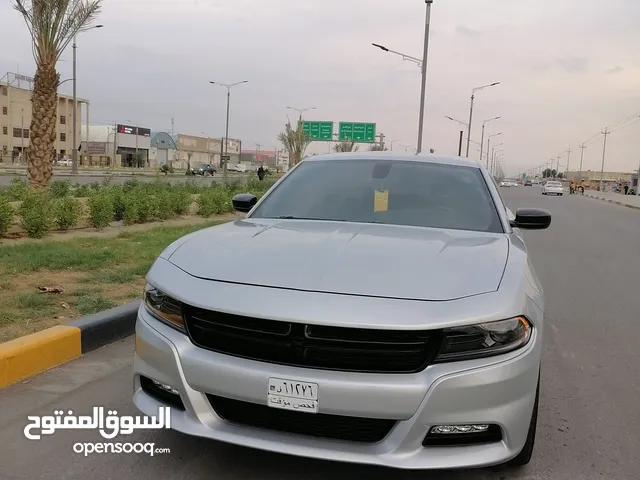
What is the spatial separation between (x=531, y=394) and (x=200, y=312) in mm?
1438

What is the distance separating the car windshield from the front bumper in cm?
136

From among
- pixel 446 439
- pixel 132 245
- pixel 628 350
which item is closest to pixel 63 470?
pixel 446 439

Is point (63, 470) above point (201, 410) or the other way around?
the other way around

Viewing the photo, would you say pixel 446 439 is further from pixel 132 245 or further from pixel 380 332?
pixel 132 245

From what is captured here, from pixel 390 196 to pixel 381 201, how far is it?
9cm

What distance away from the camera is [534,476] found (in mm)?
2889

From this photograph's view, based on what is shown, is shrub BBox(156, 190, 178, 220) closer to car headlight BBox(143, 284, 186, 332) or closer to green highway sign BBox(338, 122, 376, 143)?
car headlight BBox(143, 284, 186, 332)

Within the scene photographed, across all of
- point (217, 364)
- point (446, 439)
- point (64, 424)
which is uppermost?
point (217, 364)

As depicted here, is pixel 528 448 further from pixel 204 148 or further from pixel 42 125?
pixel 204 148

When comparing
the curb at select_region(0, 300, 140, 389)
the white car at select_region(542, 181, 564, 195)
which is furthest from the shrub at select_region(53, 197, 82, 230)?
the white car at select_region(542, 181, 564, 195)

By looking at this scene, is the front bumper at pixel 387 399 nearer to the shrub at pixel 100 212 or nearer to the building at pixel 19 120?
the shrub at pixel 100 212

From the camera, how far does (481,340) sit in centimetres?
236

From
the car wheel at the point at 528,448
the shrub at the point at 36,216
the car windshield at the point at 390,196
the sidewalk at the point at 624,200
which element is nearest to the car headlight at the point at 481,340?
the car wheel at the point at 528,448

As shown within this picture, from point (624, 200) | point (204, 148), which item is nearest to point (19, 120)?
point (204, 148)
